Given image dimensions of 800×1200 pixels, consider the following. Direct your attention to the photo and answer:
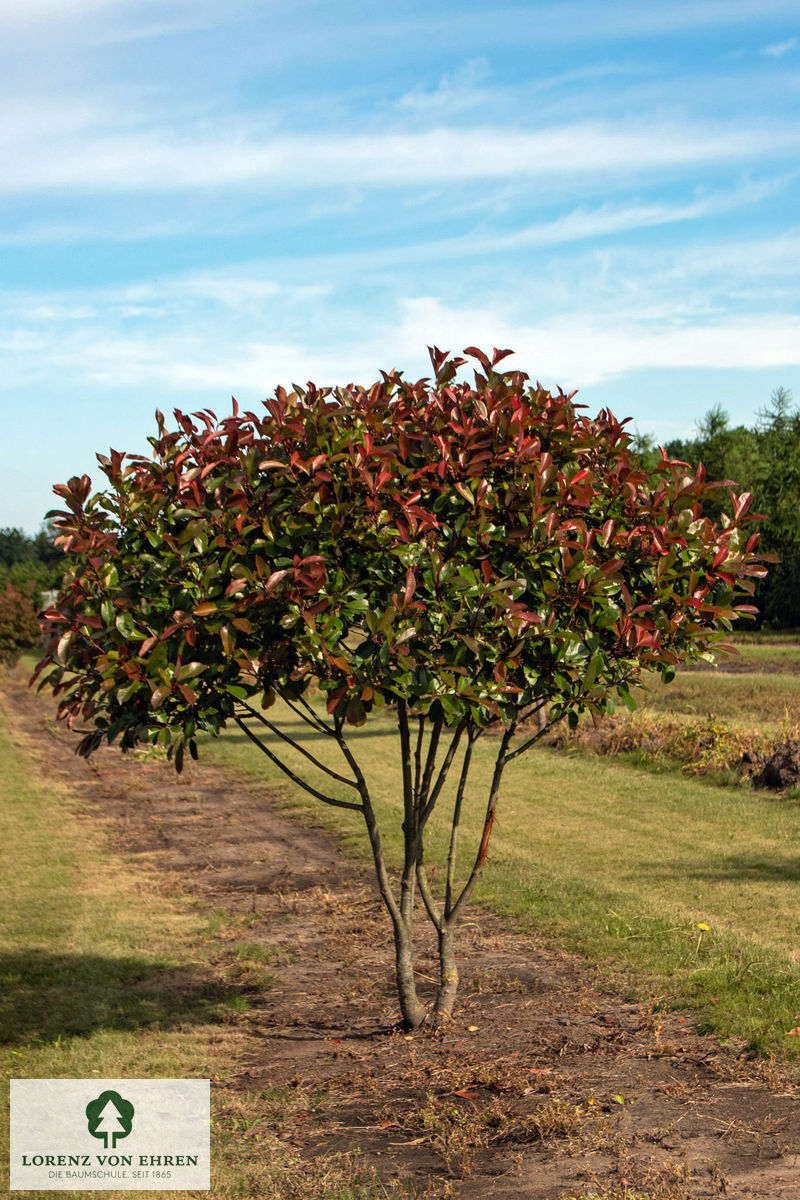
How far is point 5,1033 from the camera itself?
254 inches

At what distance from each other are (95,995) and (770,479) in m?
41.0

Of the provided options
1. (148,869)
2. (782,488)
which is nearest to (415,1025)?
(148,869)

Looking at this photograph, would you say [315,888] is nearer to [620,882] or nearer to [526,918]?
[526,918]

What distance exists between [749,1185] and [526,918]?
4187mm

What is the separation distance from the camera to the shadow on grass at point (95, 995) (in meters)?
6.52

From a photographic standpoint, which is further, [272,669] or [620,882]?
[620,882]

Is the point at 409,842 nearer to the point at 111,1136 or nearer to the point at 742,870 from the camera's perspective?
the point at 111,1136

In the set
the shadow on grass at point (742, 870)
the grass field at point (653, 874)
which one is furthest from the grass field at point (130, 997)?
the shadow on grass at point (742, 870)

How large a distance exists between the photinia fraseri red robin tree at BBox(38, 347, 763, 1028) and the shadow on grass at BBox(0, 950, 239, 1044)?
211 cm

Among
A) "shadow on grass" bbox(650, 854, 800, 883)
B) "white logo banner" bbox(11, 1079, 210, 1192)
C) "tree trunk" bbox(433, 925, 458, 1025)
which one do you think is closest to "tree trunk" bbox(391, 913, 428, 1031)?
"tree trunk" bbox(433, 925, 458, 1025)

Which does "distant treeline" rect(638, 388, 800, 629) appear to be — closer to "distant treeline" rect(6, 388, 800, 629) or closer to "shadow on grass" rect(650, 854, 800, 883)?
"distant treeline" rect(6, 388, 800, 629)

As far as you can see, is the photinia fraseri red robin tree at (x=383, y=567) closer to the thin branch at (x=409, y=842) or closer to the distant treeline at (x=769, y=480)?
the thin branch at (x=409, y=842)

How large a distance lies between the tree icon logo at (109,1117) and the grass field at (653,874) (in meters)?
3.18

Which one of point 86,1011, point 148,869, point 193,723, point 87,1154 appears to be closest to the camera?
point 87,1154
